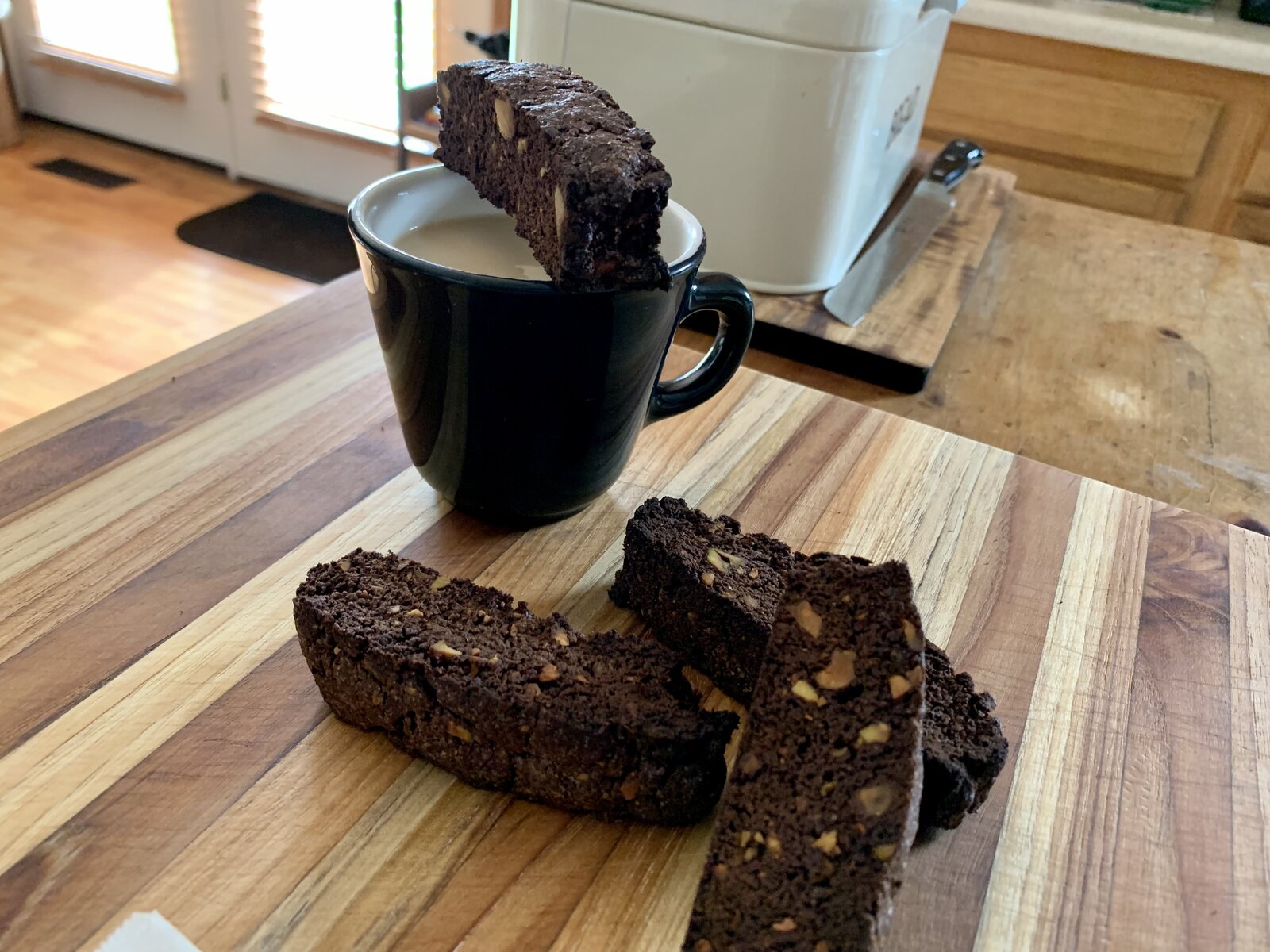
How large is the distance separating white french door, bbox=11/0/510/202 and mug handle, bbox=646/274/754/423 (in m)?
1.81

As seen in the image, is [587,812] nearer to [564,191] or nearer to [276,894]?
[276,894]

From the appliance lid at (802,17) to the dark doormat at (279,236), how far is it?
1594mm

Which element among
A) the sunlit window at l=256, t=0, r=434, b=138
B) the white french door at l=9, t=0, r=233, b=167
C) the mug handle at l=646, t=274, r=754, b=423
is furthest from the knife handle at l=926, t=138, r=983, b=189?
the white french door at l=9, t=0, r=233, b=167

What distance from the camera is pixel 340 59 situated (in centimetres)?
251

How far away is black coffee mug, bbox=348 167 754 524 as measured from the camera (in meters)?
0.56

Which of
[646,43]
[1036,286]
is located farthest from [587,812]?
[1036,286]

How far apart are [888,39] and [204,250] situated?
2.07 m

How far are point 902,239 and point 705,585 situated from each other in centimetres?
81

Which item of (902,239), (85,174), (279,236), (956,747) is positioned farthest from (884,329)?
(85,174)

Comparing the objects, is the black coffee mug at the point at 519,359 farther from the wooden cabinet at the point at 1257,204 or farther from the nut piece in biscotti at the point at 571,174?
the wooden cabinet at the point at 1257,204

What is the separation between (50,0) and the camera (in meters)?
2.90

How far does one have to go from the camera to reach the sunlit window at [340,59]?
93.6 inches

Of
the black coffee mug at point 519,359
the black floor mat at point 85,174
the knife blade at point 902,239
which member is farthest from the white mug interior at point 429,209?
the black floor mat at point 85,174

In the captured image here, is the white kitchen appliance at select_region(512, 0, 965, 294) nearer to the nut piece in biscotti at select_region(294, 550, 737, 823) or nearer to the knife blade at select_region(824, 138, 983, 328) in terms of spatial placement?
the knife blade at select_region(824, 138, 983, 328)
